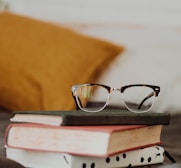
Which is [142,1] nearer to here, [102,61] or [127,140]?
[102,61]

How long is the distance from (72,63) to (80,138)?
921 mm

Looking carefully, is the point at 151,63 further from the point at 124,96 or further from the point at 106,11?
the point at 106,11

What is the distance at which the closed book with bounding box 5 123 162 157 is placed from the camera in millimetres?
730

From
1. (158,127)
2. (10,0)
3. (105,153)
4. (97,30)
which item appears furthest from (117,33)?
(105,153)

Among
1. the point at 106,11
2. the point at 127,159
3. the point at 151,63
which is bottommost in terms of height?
the point at 127,159

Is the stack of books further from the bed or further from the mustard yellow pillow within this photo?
the mustard yellow pillow

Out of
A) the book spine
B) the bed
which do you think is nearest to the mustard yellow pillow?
the bed

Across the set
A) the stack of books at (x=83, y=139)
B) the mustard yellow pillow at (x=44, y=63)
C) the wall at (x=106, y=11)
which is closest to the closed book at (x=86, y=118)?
the stack of books at (x=83, y=139)

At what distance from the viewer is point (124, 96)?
4.52 feet

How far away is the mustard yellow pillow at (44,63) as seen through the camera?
1589mm

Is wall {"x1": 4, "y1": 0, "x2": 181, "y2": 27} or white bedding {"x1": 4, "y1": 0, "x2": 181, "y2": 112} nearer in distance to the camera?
white bedding {"x1": 4, "y1": 0, "x2": 181, "y2": 112}

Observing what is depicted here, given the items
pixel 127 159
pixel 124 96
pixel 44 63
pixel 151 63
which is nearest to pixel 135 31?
pixel 151 63

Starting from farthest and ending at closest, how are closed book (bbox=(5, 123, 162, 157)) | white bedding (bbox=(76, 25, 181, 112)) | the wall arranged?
the wall, white bedding (bbox=(76, 25, 181, 112)), closed book (bbox=(5, 123, 162, 157))

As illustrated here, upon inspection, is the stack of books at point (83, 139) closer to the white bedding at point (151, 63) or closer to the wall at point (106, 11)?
the white bedding at point (151, 63)
